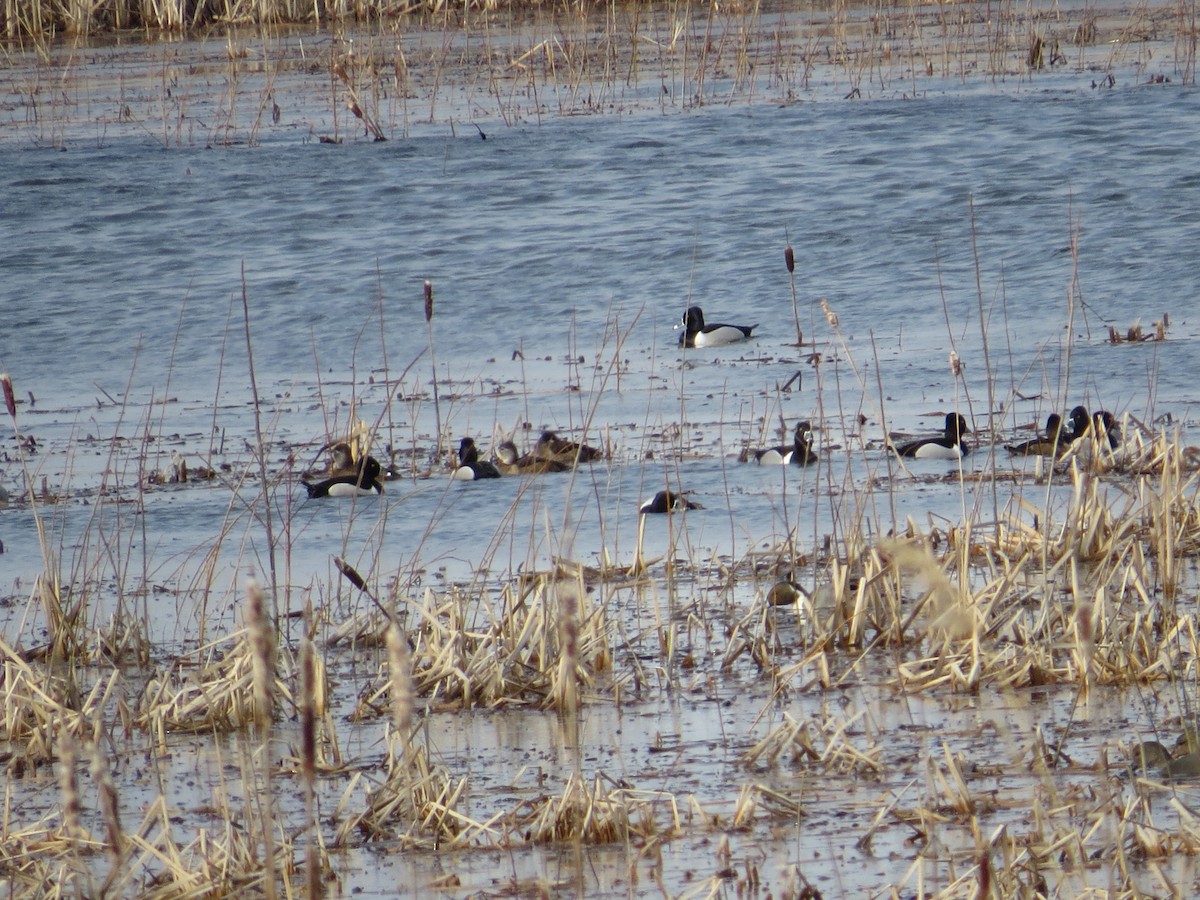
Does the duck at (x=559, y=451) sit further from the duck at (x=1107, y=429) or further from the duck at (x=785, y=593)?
the duck at (x=785, y=593)

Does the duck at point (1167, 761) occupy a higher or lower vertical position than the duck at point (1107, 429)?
higher

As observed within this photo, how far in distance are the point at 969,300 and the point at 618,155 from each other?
20.4 feet

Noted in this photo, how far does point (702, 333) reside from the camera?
11.3 meters

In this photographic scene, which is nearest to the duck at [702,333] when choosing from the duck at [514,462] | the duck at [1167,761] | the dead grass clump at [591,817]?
the duck at [514,462]

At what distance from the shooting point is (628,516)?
23.9 ft

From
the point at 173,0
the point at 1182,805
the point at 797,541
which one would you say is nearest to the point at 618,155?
the point at 173,0

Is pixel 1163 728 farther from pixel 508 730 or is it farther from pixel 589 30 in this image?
pixel 589 30

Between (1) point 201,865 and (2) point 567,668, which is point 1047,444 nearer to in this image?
(2) point 567,668

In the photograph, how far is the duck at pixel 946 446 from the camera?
767cm

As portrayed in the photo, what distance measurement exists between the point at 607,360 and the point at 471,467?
3.13 metres

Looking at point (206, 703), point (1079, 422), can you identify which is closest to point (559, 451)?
point (1079, 422)

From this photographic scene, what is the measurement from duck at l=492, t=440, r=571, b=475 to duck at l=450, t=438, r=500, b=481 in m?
0.06

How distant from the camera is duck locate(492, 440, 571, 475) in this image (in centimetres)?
779

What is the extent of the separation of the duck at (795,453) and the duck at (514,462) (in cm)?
86
